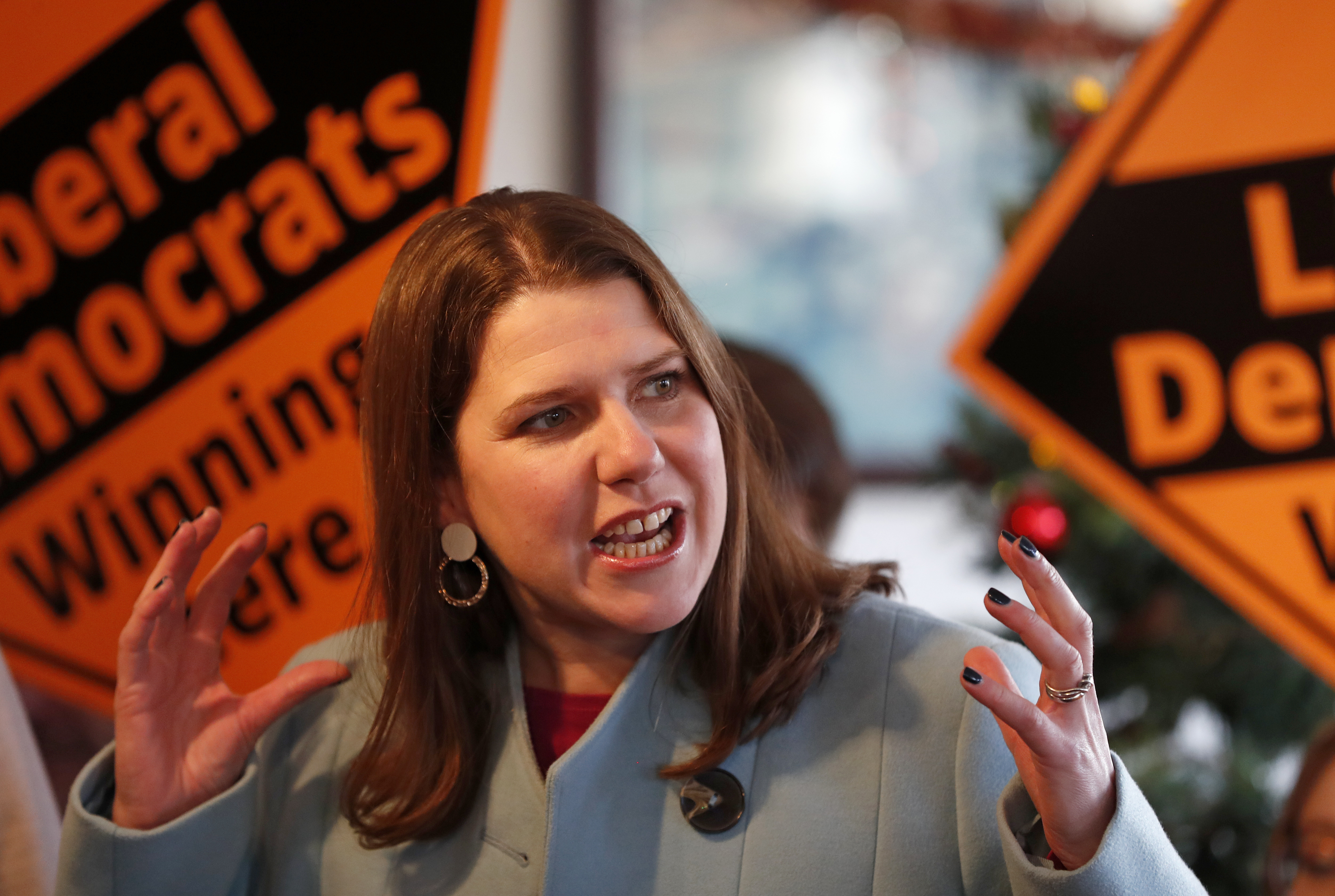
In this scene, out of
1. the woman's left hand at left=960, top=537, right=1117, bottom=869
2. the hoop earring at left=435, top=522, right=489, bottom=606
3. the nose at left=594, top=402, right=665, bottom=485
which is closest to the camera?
the woman's left hand at left=960, top=537, right=1117, bottom=869

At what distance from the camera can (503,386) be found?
1209 mm

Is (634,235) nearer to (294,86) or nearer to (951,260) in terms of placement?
(294,86)

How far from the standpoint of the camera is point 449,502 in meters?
1.33

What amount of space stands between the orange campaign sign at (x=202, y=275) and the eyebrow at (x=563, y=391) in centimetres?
67

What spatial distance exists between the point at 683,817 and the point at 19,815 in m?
0.79

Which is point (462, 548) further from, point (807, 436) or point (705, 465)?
point (807, 436)

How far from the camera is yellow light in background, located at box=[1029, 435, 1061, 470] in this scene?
2199 mm

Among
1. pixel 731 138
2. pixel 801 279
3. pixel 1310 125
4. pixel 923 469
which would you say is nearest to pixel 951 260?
pixel 801 279

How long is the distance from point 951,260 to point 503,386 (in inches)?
94.3

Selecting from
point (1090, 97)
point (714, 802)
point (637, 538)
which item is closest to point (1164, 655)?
point (1090, 97)

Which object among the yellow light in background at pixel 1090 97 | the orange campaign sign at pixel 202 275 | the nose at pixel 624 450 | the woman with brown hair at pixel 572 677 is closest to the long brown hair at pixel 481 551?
the woman with brown hair at pixel 572 677

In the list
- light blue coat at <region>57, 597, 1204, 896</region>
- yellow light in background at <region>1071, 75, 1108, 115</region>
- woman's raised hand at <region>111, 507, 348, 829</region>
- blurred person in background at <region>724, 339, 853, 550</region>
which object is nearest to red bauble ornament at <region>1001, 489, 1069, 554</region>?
blurred person in background at <region>724, 339, 853, 550</region>

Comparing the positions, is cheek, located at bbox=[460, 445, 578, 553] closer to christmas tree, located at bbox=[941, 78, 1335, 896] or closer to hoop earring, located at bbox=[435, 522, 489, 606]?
hoop earring, located at bbox=[435, 522, 489, 606]

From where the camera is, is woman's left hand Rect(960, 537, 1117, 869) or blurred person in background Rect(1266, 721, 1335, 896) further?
blurred person in background Rect(1266, 721, 1335, 896)
